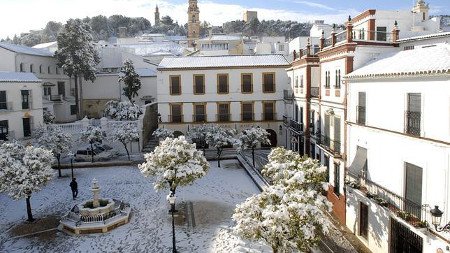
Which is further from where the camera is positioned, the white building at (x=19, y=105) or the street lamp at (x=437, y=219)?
the white building at (x=19, y=105)

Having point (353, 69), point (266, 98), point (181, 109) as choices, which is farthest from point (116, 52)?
point (353, 69)

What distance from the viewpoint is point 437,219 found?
12.3 meters

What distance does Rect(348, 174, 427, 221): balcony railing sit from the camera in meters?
13.7

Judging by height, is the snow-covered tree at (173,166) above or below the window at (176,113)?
below

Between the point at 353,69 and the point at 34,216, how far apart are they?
17.9 meters

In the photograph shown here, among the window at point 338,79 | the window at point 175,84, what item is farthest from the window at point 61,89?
the window at point 338,79

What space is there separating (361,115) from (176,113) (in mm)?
23025

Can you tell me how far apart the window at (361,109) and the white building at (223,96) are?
19732mm

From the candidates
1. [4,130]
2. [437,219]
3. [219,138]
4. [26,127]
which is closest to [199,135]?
[219,138]

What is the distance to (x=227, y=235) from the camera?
715 inches

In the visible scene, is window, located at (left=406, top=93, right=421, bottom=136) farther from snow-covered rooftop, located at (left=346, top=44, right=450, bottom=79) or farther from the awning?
the awning

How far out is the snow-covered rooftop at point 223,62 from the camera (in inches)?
1497

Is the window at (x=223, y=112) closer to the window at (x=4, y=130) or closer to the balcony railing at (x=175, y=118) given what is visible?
the balcony railing at (x=175, y=118)

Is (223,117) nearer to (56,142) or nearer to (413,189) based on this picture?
(56,142)
